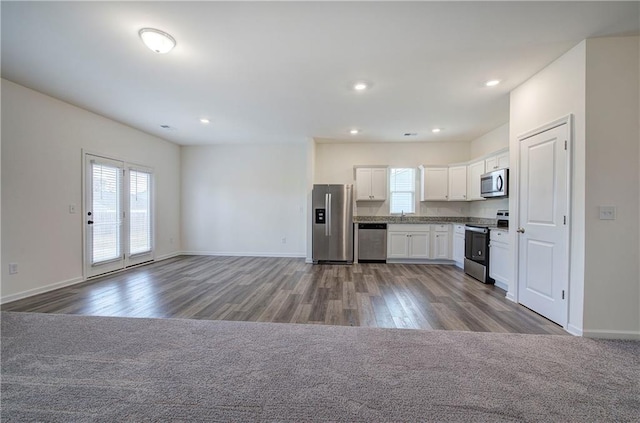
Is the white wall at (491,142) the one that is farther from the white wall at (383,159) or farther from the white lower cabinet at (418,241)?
the white lower cabinet at (418,241)

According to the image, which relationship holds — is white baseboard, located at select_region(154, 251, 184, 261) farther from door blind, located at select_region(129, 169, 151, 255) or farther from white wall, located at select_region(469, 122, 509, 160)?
white wall, located at select_region(469, 122, 509, 160)

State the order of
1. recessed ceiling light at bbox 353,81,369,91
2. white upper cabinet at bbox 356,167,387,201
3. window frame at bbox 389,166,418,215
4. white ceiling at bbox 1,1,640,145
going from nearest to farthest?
white ceiling at bbox 1,1,640,145 < recessed ceiling light at bbox 353,81,369,91 < white upper cabinet at bbox 356,167,387,201 < window frame at bbox 389,166,418,215

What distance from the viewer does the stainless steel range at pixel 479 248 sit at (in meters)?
4.21

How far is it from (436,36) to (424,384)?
273 cm

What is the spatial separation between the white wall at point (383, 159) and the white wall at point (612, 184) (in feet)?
12.2

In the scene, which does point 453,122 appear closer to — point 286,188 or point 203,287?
point 286,188

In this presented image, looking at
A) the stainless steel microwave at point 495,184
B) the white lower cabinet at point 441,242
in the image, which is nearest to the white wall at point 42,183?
the white lower cabinet at point 441,242

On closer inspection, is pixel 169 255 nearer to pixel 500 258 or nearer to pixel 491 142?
pixel 500 258

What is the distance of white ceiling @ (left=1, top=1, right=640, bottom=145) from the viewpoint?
2.03 meters

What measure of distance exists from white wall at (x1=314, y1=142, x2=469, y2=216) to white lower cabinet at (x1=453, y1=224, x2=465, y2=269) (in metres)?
0.80

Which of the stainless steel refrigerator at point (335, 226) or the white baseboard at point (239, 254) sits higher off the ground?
the stainless steel refrigerator at point (335, 226)

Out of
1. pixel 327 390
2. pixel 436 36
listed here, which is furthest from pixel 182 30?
pixel 327 390

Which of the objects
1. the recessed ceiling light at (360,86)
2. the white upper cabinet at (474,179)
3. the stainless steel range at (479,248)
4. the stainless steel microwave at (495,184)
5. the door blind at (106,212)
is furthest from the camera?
the white upper cabinet at (474,179)

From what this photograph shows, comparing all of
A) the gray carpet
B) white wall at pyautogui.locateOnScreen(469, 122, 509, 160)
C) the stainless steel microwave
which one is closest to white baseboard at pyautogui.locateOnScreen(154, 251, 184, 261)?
the gray carpet
